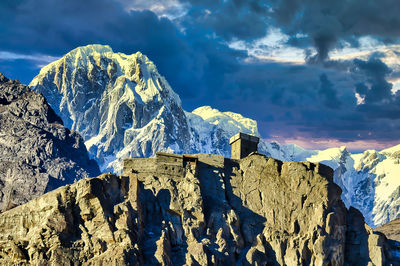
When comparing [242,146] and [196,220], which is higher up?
[242,146]

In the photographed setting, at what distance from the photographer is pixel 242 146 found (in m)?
173

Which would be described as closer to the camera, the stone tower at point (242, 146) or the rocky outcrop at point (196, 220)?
the rocky outcrop at point (196, 220)

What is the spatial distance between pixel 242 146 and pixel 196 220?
35270mm

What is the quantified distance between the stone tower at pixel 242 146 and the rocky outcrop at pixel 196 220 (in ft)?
28.3

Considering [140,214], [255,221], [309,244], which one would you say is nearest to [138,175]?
[140,214]

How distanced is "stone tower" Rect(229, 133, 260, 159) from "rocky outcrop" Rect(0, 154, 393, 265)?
339 inches

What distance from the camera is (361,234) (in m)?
156

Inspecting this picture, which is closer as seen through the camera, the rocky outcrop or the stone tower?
the rocky outcrop

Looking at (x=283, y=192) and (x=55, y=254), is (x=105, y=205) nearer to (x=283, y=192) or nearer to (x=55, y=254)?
(x=55, y=254)

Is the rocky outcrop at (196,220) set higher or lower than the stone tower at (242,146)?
lower

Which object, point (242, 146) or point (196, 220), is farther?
point (242, 146)

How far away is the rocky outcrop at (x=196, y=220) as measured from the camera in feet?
422

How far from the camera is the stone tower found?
564 ft

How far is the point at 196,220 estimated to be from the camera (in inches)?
5605
